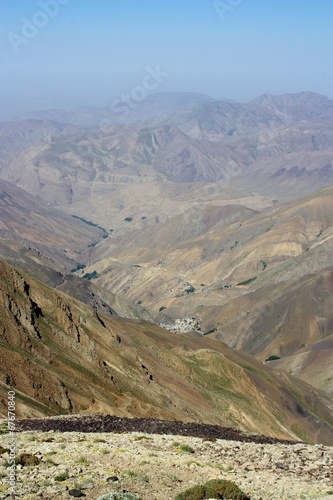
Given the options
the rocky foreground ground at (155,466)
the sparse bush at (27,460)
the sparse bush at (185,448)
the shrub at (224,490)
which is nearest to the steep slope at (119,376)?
the rocky foreground ground at (155,466)

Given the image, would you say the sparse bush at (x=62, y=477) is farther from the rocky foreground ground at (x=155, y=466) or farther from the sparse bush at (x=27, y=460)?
the sparse bush at (x=27, y=460)

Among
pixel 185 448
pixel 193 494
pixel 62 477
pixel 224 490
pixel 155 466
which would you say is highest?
pixel 62 477

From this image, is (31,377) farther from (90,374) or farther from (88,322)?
(88,322)

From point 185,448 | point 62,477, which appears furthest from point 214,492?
point 185,448

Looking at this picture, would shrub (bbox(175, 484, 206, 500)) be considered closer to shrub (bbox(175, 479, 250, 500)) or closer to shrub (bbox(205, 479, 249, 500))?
shrub (bbox(175, 479, 250, 500))

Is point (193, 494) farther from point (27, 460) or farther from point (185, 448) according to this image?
point (185, 448)
